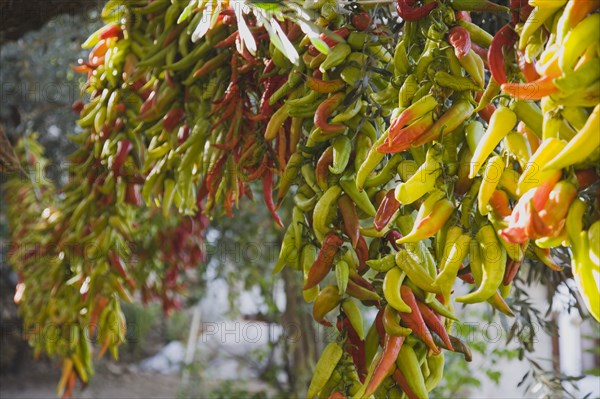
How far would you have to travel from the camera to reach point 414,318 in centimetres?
91

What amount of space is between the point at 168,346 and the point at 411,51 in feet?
19.9

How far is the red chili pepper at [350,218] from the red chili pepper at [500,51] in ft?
1.07

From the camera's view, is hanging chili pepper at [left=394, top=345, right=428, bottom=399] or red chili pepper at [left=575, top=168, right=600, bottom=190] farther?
hanging chili pepper at [left=394, top=345, right=428, bottom=399]

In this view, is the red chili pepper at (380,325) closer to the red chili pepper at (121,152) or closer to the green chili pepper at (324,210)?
the green chili pepper at (324,210)

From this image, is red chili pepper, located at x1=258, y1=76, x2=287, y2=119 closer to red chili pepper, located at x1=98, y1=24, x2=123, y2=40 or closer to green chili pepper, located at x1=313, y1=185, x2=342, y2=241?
green chili pepper, located at x1=313, y1=185, x2=342, y2=241

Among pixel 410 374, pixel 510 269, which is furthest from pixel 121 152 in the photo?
pixel 510 269

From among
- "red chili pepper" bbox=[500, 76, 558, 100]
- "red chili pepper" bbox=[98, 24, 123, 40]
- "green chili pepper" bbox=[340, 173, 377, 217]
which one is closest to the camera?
"red chili pepper" bbox=[500, 76, 558, 100]

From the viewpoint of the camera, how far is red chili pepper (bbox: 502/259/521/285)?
0.79m

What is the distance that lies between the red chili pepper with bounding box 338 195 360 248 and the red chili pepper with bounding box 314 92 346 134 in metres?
0.10

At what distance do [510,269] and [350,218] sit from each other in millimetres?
265

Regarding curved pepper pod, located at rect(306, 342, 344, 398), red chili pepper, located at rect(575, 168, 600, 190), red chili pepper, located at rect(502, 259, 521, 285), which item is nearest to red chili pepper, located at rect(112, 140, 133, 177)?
curved pepper pod, located at rect(306, 342, 344, 398)

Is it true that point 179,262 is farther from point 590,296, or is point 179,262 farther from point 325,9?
point 590,296

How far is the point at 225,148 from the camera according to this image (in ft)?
4.50

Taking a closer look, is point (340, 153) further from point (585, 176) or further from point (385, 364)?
point (585, 176)
